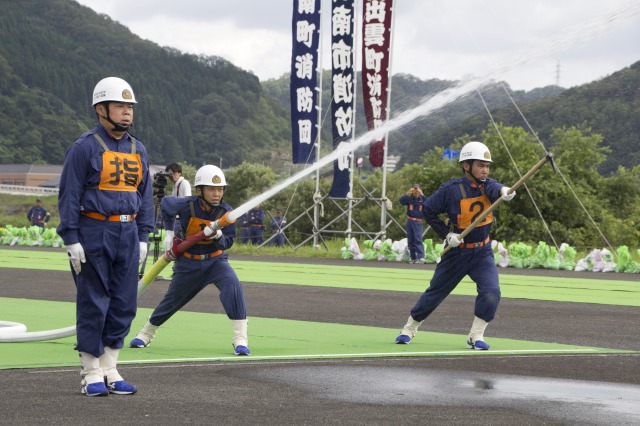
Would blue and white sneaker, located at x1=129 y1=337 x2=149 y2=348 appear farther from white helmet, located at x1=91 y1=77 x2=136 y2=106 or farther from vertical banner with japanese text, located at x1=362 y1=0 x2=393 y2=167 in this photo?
vertical banner with japanese text, located at x1=362 y1=0 x2=393 y2=167

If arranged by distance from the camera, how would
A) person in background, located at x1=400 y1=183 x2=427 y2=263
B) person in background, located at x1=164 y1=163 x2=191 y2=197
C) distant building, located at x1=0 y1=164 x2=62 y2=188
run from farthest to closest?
1. distant building, located at x1=0 y1=164 x2=62 y2=188
2. person in background, located at x1=400 y1=183 x2=427 y2=263
3. person in background, located at x1=164 y1=163 x2=191 y2=197

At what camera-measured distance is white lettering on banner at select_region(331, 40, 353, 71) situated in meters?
28.7

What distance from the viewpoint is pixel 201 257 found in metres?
9.72

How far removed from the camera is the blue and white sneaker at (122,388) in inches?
277

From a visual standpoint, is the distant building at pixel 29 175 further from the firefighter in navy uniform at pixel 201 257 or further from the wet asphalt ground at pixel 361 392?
the wet asphalt ground at pixel 361 392

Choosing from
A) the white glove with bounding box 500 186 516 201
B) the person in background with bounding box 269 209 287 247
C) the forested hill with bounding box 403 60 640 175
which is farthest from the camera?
the forested hill with bounding box 403 60 640 175

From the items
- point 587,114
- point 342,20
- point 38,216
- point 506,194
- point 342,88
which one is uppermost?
point 342,20

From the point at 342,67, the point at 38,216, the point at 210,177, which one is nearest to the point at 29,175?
the point at 38,216

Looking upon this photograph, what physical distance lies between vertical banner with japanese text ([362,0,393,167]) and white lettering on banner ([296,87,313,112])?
2101 mm

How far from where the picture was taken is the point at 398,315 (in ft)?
45.0

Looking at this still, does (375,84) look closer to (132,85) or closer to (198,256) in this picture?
(198,256)

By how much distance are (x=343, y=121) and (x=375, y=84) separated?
1.72 m

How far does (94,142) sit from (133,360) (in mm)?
2424

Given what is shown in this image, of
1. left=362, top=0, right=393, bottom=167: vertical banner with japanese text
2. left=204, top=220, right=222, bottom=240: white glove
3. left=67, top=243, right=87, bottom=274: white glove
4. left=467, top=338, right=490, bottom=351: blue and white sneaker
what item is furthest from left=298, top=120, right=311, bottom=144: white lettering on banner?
left=67, top=243, right=87, bottom=274: white glove
